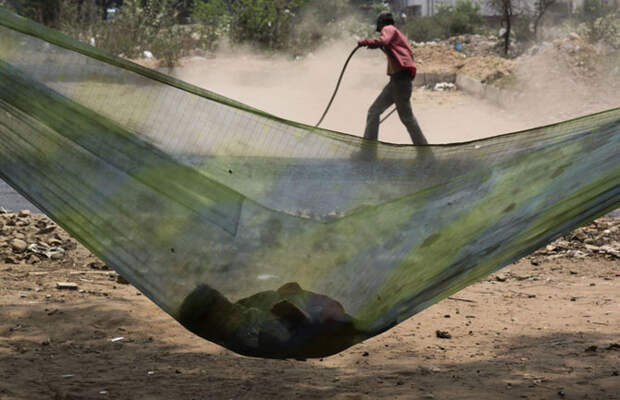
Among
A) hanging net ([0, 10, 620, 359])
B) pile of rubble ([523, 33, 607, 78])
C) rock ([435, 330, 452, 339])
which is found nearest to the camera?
hanging net ([0, 10, 620, 359])

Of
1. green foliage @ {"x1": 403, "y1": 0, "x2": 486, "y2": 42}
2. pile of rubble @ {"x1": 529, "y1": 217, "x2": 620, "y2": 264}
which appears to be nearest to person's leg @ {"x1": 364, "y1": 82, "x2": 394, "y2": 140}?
pile of rubble @ {"x1": 529, "y1": 217, "x2": 620, "y2": 264}

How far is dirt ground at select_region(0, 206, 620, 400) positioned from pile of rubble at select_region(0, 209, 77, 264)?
0.25m

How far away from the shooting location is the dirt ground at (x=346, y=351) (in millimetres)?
3104

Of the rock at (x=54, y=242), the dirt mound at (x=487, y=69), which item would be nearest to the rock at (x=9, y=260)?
→ the rock at (x=54, y=242)

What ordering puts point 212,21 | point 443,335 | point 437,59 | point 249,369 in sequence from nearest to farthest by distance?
point 249,369
point 443,335
point 437,59
point 212,21

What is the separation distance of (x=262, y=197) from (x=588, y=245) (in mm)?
3388

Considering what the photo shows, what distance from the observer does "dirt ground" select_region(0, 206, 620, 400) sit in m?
3.10

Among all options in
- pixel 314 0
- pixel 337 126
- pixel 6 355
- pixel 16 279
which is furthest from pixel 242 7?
pixel 6 355

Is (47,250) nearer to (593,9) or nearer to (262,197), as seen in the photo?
(262,197)

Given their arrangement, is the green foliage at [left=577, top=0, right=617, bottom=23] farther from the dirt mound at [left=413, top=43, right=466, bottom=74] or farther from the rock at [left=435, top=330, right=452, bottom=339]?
the rock at [left=435, top=330, right=452, bottom=339]

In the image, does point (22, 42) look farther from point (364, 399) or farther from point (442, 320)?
point (442, 320)

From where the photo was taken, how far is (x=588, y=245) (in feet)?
17.3

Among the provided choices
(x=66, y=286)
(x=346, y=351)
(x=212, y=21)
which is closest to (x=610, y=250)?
(x=346, y=351)

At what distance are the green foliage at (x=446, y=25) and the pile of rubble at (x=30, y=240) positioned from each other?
21407 millimetres
